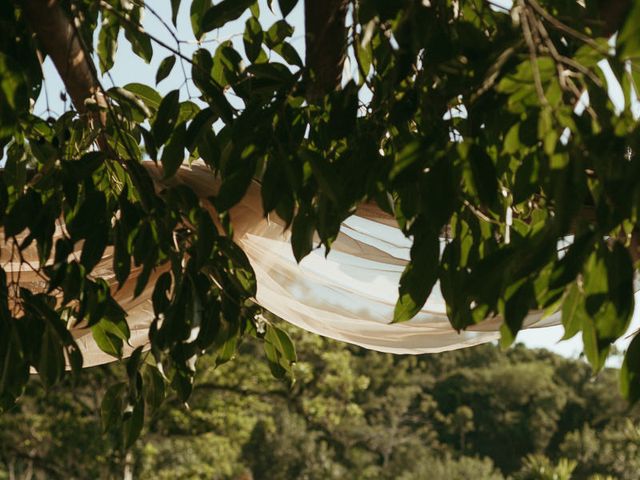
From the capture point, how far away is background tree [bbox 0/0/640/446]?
66 cm

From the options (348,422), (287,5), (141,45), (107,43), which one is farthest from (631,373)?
(348,422)

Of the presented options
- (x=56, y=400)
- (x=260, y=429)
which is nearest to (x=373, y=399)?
(x=260, y=429)

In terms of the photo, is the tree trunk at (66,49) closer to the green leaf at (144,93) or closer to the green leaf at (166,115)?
the green leaf at (144,93)

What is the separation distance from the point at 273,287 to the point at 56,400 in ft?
24.5

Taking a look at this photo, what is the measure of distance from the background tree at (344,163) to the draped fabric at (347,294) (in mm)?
478

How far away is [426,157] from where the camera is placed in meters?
0.70

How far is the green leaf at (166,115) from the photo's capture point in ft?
3.26

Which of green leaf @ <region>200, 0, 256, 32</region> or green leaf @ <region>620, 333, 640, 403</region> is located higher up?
green leaf @ <region>200, 0, 256, 32</region>

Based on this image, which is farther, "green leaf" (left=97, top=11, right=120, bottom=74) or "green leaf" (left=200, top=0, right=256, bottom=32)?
"green leaf" (left=97, top=11, right=120, bottom=74)

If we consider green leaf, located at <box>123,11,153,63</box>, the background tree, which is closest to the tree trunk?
the background tree

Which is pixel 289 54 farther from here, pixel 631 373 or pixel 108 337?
pixel 631 373

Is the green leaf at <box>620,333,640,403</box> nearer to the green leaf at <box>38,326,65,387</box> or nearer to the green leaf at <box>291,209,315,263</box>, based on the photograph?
the green leaf at <box>291,209,315,263</box>

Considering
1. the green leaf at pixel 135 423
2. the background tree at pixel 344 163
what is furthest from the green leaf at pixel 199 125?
the green leaf at pixel 135 423

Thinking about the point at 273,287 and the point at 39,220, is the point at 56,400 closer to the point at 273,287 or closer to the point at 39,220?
the point at 273,287
